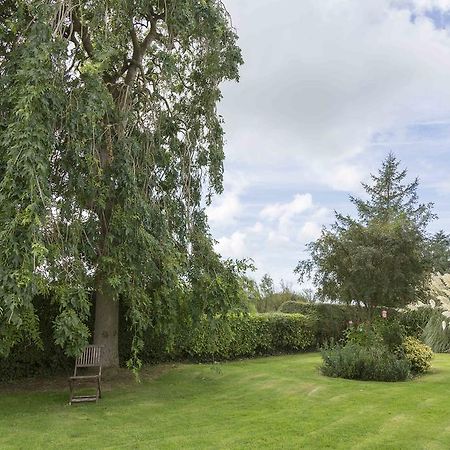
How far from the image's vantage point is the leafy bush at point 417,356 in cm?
1080

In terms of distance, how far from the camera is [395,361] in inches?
392

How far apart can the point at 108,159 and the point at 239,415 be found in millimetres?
4414

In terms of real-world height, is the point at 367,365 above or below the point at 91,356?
below

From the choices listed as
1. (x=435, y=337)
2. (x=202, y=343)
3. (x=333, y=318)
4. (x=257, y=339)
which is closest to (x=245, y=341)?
(x=257, y=339)

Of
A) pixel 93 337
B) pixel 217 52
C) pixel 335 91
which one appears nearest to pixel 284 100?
pixel 335 91

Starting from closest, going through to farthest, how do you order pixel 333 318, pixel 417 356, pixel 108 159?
pixel 108 159 < pixel 417 356 < pixel 333 318

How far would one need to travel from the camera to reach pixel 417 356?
10844 mm

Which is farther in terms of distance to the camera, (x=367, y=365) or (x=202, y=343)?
(x=202, y=343)

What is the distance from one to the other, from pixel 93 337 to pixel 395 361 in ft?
19.9

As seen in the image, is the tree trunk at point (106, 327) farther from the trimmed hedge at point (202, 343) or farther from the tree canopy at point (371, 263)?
the tree canopy at point (371, 263)

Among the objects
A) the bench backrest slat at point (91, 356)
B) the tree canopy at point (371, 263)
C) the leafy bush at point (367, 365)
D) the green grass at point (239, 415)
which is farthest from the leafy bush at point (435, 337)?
the bench backrest slat at point (91, 356)

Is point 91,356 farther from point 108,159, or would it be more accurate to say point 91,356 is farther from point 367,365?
point 367,365

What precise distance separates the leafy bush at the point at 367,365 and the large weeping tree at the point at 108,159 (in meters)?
2.97

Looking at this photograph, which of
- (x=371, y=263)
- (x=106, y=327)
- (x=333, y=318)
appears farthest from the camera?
(x=333, y=318)
